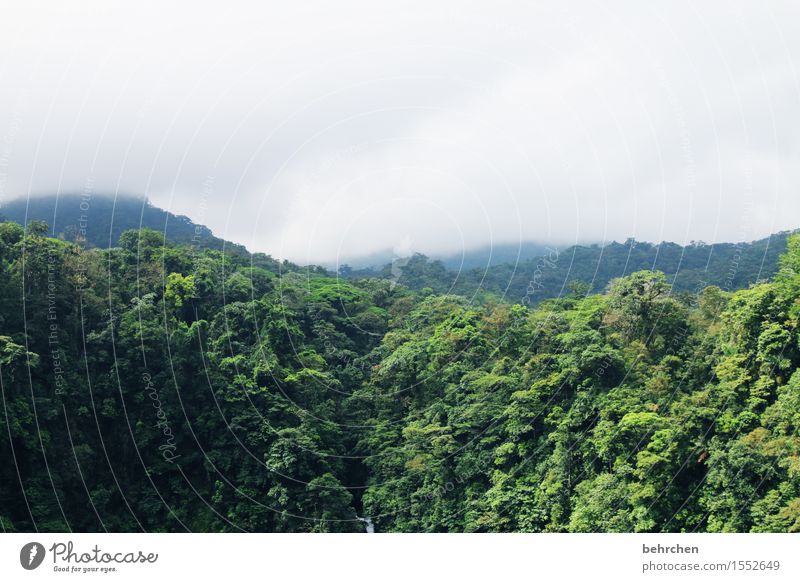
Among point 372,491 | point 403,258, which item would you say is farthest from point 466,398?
point 403,258

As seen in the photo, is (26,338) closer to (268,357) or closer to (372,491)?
(268,357)

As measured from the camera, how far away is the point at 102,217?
71.6 meters

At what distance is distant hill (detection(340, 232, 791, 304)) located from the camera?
189ft

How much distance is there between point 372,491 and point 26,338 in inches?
553

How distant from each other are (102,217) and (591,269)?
45.4 metres

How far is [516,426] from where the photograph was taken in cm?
2938
